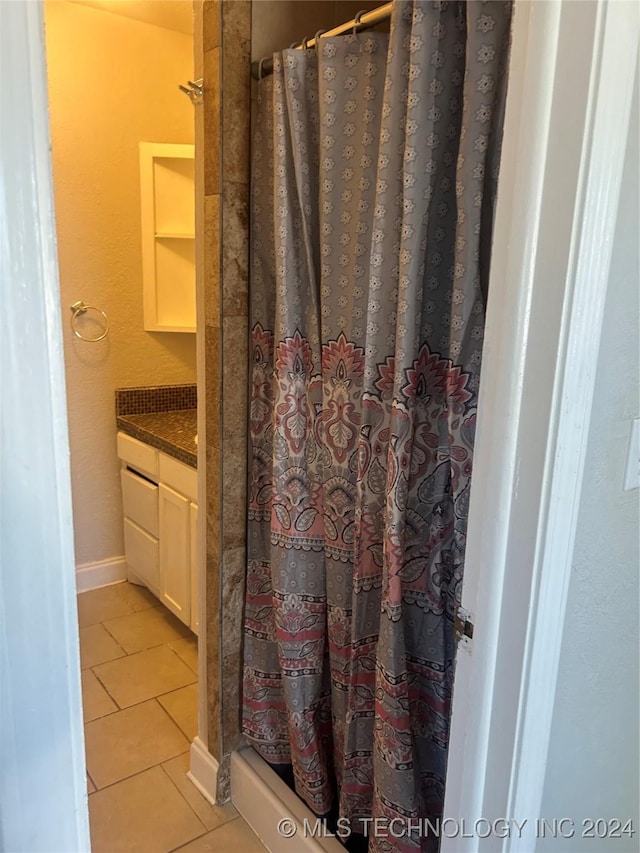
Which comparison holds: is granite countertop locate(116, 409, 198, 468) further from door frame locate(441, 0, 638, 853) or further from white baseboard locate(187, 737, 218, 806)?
door frame locate(441, 0, 638, 853)

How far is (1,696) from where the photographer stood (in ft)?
1.62

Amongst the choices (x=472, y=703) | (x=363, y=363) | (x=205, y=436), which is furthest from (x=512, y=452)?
(x=205, y=436)

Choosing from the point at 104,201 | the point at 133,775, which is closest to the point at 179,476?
the point at 133,775

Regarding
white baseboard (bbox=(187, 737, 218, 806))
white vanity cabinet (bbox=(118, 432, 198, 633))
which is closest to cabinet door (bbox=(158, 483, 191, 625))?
white vanity cabinet (bbox=(118, 432, 198, 633))

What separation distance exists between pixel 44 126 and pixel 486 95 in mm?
848

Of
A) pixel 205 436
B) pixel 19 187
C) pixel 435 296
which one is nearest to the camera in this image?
pixel 19 187

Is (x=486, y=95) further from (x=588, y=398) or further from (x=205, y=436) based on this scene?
(x=205, y=436)

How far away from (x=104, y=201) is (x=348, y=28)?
71.6 inches

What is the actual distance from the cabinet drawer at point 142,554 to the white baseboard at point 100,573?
3.7 inches

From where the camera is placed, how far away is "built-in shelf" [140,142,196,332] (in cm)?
276

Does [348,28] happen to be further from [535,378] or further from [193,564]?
[193,564]

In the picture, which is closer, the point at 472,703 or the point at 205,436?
the point at 472,703

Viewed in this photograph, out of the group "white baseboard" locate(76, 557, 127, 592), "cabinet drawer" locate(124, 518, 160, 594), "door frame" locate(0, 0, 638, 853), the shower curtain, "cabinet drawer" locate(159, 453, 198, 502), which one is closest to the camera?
"door frame" locate(0, 0, 638, 853)

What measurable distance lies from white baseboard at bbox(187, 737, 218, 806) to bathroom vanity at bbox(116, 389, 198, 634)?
2.08 ft
